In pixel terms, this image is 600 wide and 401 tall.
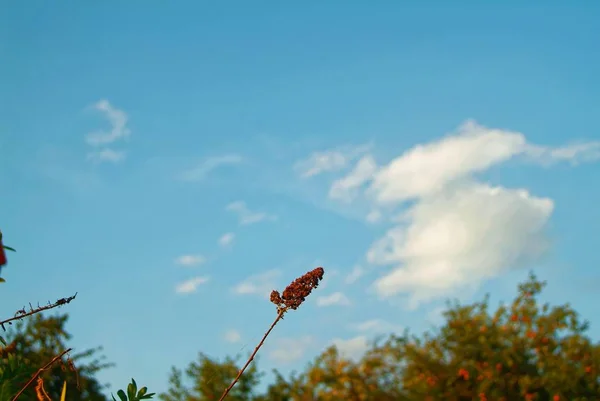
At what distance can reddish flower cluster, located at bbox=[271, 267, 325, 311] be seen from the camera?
12.4ft

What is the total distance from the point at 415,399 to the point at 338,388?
370cm

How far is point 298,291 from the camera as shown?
384 centimetres

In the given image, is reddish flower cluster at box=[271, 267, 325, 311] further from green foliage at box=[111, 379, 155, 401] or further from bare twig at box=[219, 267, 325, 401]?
green foliage at box=[111, 379, 155, 401]

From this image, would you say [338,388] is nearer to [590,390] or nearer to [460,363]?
[460,363]

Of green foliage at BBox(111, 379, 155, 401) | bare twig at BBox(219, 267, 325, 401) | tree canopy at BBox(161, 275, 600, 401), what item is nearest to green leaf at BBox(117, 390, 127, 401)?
green foliage at BBox(111, 379, 155, 401)

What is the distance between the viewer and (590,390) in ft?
74.6

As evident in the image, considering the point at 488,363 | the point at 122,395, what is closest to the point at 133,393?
the point at 122,395

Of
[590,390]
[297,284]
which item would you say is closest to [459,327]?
[590,390]

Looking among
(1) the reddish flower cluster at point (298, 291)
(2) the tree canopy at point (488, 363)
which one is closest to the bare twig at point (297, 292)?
(1) the reddish flower cluster at point (298, 291)

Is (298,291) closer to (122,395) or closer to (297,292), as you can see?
(297,292)

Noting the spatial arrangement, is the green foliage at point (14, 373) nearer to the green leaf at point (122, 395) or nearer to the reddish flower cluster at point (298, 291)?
the green leaf at point (122, 395)

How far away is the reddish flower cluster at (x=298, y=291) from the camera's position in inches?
149

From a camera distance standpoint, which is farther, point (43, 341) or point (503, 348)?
point (43, 341)

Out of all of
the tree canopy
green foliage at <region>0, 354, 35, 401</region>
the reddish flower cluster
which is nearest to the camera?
green foliage at <region>0, 354, 35, 401</region>
